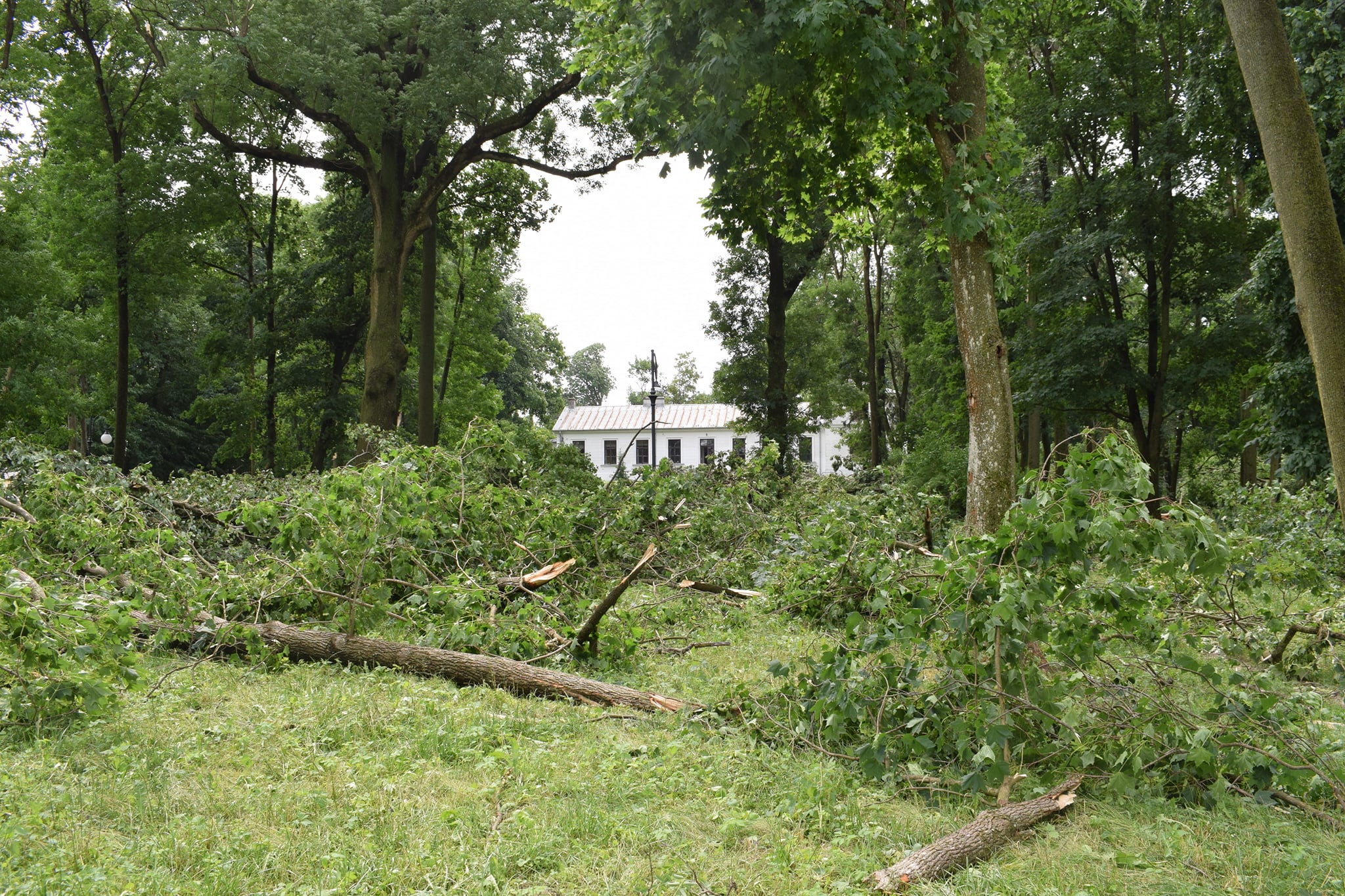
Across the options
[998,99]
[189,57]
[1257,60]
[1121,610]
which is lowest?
[1121,610]

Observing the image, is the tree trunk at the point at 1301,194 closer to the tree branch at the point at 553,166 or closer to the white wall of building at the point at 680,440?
the tree branch at the point at 553,166

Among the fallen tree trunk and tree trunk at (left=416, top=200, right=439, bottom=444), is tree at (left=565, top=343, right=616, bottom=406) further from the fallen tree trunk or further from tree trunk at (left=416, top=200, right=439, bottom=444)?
the fallen tree trunk

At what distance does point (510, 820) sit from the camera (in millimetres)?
3594

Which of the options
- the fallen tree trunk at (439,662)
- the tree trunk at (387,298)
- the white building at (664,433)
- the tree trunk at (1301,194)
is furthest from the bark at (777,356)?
the white building at (664,433)

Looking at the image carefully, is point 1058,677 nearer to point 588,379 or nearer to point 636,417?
point 636,417

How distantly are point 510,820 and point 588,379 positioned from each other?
80038 mm

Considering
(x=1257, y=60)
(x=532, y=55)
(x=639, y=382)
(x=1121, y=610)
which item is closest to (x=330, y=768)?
(x=1121, y=610)

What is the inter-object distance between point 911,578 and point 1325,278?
2.25 metres

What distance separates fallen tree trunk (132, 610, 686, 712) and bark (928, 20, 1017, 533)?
3.44 metres

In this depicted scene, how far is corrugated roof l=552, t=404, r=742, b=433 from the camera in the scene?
194 feet

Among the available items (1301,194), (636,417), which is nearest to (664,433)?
(636,417)

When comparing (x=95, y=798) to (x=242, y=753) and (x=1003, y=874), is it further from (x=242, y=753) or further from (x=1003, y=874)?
(x=1003, y=874)

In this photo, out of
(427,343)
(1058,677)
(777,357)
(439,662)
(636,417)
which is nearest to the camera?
(1058,677)

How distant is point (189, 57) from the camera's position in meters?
15.0
